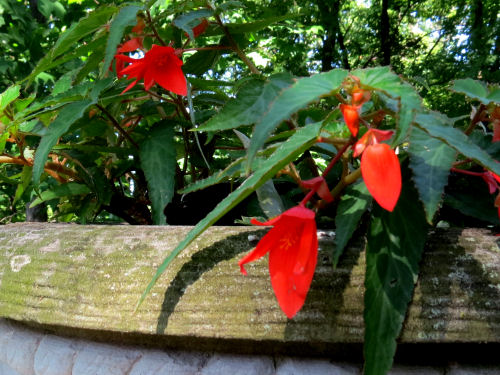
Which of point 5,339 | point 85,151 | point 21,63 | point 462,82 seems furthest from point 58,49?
point 21,63

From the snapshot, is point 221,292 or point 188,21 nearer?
point 221,292

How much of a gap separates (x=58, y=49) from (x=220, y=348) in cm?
40

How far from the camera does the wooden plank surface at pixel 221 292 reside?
30 centimetres

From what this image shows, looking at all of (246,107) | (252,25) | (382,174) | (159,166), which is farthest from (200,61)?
(382,174)

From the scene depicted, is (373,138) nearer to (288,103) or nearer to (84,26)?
(288,103)

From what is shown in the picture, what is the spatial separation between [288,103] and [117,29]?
263 mm

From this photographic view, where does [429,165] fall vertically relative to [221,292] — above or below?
above

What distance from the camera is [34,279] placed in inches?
15.9

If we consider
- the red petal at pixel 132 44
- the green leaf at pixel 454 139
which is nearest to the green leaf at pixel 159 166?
the red petal at pixel 132 44

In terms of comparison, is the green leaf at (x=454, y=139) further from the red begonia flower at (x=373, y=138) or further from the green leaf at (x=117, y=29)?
the green leaf at (x=117, y=29)

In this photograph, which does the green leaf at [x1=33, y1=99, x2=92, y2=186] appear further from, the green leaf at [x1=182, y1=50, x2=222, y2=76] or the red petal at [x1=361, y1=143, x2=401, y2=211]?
the red petal at [x1=361, y1=143, x2=401, y2=211]

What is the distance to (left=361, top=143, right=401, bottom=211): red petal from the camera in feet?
0.77

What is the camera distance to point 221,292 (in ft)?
1.09

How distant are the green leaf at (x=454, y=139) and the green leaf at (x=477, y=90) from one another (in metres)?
0.08
